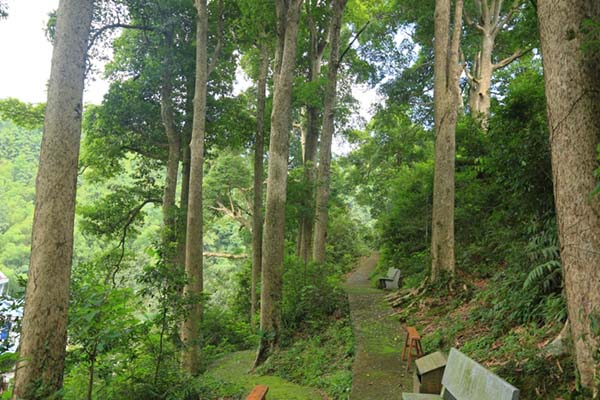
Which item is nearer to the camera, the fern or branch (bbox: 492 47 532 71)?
the fern

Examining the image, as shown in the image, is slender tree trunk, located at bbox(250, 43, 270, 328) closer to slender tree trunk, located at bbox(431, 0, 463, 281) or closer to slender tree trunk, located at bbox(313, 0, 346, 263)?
slender tree trunk, located at bbox(313, 0, 346, 263)

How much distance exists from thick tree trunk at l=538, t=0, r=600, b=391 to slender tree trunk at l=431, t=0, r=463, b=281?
212 inches

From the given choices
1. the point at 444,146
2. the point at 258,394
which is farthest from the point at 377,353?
the point at 444,146

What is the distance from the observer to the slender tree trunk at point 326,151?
47.4 ft

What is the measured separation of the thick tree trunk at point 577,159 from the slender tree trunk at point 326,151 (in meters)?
10.7

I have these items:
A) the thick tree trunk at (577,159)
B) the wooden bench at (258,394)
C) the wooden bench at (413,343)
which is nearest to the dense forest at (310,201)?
the thick tree trunk at (577,159)

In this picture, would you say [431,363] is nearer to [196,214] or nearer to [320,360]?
[320,360]

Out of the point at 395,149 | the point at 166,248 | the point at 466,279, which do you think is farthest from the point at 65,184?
the point at 395,149

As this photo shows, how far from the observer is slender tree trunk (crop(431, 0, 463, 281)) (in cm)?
904

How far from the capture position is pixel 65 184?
506 cm

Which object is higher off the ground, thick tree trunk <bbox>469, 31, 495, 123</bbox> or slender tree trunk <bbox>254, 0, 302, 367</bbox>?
thick tree trunk <bbox>469, 31, 495, 123</bbox>

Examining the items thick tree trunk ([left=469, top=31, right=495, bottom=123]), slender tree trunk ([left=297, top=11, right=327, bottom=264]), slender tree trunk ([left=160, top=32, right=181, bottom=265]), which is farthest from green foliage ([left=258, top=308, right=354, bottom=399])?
thick tree trunk ([left=469, top=31, right=495, bottom=123])

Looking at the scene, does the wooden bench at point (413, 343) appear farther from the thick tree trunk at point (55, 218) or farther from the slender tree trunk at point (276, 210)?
the thick tree trunk at point (55, 218)

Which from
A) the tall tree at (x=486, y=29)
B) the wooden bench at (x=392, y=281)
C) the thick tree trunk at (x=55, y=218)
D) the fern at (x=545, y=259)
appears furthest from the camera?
the tall tree at (x=486, y=29)
